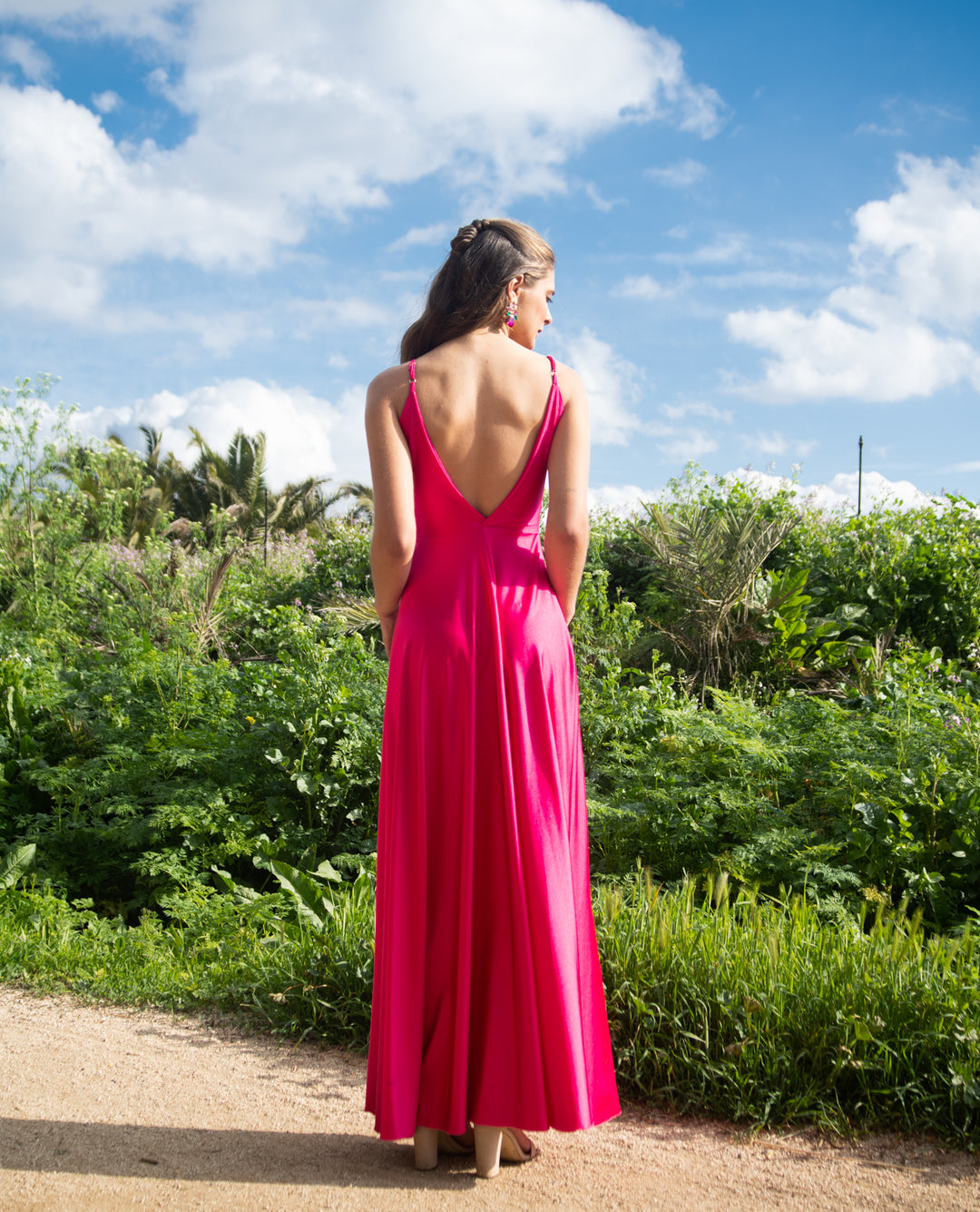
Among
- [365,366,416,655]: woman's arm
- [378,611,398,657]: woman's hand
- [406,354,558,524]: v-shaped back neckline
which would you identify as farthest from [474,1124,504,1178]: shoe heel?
[406,354,558,524]: v-shaped back neckline

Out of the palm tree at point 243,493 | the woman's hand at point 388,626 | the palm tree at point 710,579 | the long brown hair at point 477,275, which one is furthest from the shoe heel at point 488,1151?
the palm tree at point 243,493

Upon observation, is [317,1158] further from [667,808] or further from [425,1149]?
[667,808]

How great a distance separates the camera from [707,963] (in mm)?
2779

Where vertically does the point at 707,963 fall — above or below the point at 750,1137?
above

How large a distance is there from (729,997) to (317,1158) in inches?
47.5

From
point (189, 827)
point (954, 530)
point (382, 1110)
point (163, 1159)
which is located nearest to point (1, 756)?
point (189, 827)

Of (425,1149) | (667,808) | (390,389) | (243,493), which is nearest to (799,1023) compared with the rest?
(425,1149)

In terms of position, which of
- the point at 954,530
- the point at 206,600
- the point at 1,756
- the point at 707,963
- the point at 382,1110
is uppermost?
the point at 954,530

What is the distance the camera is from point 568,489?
2.23 m

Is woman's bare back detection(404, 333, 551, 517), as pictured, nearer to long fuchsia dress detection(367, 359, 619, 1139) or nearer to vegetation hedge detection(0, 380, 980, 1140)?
long fuchsia dress detection(367, 359, 619, 1139)

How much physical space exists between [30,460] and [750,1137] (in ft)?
30.1

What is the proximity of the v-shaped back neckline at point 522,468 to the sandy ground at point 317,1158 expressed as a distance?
1.58m

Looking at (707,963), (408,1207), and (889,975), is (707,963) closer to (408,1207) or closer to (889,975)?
(889,975)

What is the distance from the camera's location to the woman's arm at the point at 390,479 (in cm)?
220
